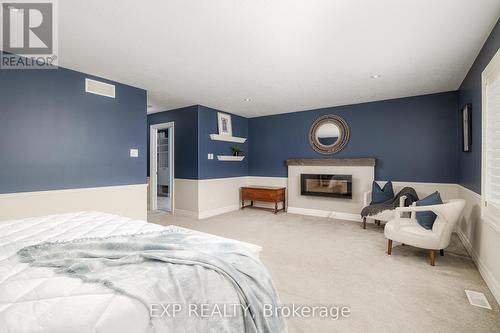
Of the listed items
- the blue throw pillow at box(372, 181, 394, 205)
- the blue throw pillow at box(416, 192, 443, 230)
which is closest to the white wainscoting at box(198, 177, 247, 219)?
the blue throw pillow at box(372, 181, 394, 205)

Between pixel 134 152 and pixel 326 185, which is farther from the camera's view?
pixel 326 185

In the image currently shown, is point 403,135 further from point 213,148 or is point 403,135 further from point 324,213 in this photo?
point 213,148

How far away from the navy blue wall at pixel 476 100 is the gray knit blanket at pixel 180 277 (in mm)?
2883

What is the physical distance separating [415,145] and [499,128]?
2.50m

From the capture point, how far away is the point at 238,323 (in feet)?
3.47

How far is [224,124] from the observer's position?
577 centimetres

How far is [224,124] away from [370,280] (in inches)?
173

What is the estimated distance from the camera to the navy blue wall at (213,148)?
5.20m

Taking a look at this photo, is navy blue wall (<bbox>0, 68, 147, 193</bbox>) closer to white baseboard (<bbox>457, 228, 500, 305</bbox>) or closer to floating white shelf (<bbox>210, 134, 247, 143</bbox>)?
floating white shelf (<bbox>210, 134, 247, 143</bbox>)

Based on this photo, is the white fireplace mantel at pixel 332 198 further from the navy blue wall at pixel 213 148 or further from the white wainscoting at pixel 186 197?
the white wainscoting at pixel 186 197

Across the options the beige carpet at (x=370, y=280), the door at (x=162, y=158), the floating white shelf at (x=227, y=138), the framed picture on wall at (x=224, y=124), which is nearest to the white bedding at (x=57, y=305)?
the beige carpet at (x=370, y=280)

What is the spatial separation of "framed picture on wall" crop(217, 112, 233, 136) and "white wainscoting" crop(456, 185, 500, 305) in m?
4.50
